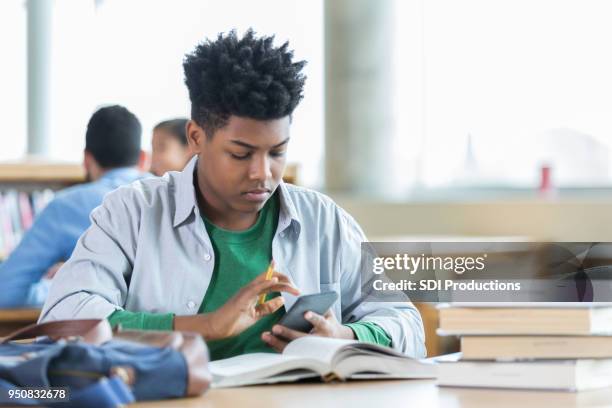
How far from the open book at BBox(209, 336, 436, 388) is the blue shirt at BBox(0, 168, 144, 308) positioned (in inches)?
77.6

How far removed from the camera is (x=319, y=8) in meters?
5.92

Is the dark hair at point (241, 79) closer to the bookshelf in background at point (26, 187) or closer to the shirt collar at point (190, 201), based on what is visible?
the shirt collar at point (190, 201)

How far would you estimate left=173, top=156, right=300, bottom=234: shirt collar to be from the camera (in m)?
2.16

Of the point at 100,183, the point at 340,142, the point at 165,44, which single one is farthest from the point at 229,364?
the point at 165,44

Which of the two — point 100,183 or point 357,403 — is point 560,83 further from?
point 357,403

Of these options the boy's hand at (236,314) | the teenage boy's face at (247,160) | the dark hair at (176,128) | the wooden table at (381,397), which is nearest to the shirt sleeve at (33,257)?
the dark hair at (176,128)

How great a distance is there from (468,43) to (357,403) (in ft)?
13.9

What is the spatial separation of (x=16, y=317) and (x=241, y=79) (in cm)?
250

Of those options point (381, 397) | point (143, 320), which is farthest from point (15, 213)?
point (381, 397)

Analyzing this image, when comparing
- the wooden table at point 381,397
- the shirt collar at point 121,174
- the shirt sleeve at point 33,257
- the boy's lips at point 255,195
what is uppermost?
the boy's lips at point 255,195

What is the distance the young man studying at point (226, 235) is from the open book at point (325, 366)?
20cm

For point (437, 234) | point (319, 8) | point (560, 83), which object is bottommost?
point (437, 234)

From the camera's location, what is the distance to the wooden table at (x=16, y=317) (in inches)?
171

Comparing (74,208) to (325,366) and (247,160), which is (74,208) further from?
(325,366)
